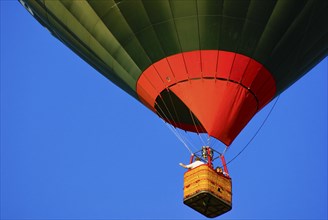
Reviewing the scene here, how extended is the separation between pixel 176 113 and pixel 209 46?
5.91ft

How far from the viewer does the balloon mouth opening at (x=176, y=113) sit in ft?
50.5

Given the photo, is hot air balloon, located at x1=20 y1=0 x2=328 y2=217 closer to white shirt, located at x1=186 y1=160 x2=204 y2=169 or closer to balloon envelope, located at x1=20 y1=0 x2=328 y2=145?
balloon envelope, located at x1=20 y1=0 x2=328 y2=145

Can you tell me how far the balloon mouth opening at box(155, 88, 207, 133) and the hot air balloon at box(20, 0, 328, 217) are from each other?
0.05 m

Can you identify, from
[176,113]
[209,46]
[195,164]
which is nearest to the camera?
[195,164]

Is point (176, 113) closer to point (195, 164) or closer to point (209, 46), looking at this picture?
point (209, 46)

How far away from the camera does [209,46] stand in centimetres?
1473

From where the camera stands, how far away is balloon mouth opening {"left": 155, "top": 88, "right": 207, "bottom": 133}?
50.5 ft

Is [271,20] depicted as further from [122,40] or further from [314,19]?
[122,40]

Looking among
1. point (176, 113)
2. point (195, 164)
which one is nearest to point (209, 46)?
point (176, 113)

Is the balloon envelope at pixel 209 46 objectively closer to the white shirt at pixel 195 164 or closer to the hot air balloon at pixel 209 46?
the hot air balloon at pixel 209 46

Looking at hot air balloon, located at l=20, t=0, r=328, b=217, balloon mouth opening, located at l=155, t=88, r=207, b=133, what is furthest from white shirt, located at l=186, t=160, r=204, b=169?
balloon mouth opening, located at l=155, t=88, r=207, b=133

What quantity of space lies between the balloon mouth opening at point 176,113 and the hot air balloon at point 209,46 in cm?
5

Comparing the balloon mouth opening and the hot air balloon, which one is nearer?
the hot air balloon

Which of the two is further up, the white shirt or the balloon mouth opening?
the balloon mouth opening
